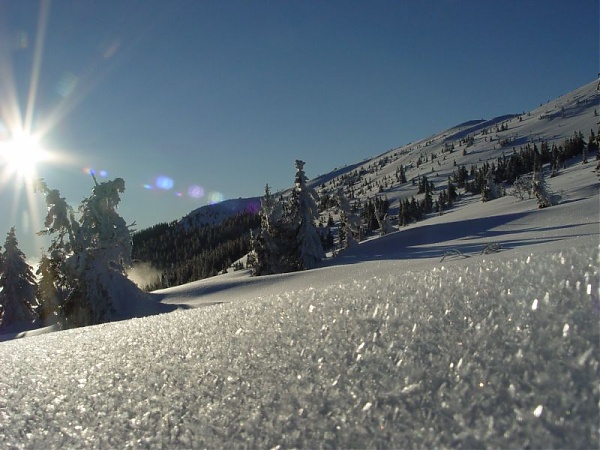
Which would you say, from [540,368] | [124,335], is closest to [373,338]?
[540,368]

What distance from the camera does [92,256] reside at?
1925 cm

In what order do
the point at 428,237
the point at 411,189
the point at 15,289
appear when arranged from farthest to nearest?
the point at 411,189 < the point at 15,289 < the point at 428,237

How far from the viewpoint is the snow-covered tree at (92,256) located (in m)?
18.5

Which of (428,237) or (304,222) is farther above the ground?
(304,222)

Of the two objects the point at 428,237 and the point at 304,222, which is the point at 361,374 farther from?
the point at 304,222

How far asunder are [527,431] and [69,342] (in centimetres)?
298

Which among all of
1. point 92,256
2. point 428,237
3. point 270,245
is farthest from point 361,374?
point 270,245

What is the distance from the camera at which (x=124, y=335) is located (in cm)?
260

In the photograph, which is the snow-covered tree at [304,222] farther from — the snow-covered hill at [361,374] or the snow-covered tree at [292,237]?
the snow-covered hill at [361,374]

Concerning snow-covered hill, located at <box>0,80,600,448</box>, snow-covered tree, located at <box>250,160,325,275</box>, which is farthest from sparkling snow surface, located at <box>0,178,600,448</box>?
A: snow-covered tree, located at <box>250,160,325,275</box>

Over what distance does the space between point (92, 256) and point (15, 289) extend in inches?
530

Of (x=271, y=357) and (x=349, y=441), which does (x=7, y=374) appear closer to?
(x=271, y=357)

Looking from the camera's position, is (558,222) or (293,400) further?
(558,222)

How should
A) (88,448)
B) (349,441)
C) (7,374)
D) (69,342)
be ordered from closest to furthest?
(349,441) → (88,448) → (7,374) → (69,342)
